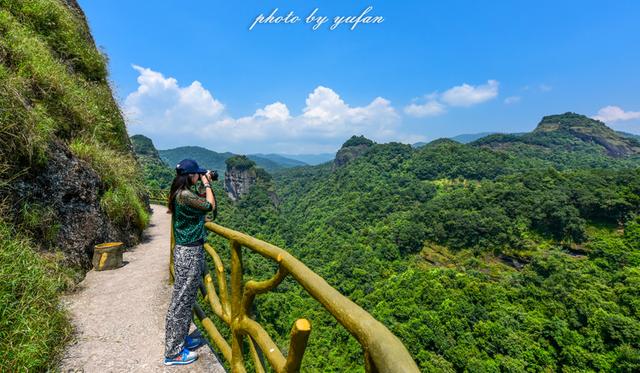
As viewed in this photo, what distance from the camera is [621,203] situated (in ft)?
124

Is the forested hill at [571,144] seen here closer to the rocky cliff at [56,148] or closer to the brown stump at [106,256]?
the rocky cliff at [56,148]

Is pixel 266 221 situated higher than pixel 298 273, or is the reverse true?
pixel 298 273

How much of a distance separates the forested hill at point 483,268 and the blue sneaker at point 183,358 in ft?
75.6

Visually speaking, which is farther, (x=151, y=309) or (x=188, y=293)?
(x=151, y=309)

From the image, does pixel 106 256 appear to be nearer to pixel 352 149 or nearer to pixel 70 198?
pixel 70 198

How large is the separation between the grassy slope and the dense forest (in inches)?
754

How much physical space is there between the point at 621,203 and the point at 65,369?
54427mm

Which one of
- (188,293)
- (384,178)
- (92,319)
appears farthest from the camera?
(384,178)

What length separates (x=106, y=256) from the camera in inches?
169

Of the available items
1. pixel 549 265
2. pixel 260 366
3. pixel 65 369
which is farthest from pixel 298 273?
pixel 549 265

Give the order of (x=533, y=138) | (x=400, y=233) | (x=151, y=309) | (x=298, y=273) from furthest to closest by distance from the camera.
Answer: (x=533, y=138) < (x=400, y=233) < (x=151, y=309) < (x=298, y=273)

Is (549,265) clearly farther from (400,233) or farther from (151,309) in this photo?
(151,309)

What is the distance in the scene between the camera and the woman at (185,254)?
2.40 m

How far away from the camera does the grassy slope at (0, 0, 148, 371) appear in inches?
86.0
